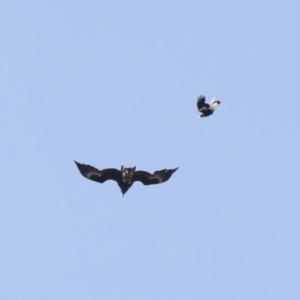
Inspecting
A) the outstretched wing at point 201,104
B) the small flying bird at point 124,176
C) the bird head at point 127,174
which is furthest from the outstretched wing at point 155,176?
the outstretched wing at point 201,104

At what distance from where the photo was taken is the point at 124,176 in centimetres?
3453

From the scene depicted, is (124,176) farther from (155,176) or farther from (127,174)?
(155,176)

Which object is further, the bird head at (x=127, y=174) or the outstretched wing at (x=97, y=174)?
the outstretched wing at (x=97, y=174)

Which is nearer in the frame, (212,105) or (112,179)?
(112,179)

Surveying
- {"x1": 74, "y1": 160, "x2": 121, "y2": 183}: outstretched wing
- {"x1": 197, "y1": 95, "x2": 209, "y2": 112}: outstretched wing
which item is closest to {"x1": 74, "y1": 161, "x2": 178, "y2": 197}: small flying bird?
{"x1": 74, "y1": 160, "x2": 121, "y2": 183}: outstretched wing

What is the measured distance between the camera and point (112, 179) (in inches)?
1383

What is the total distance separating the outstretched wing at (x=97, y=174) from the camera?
115 ft

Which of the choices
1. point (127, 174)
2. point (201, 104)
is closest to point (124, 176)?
point (127, 174)

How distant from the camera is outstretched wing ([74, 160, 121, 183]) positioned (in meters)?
34.9

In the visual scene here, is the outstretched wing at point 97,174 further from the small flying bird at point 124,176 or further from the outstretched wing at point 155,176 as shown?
the outstretched wing at point 155,176

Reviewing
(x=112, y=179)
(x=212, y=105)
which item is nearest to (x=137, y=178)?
(x=112, y=179)

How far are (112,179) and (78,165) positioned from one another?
1.89 meters

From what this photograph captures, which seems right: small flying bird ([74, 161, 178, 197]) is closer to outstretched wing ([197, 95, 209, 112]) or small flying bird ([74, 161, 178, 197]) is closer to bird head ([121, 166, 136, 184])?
bird head ([121, 166, 136, 184])

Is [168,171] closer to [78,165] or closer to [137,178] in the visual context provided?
[137,178]
